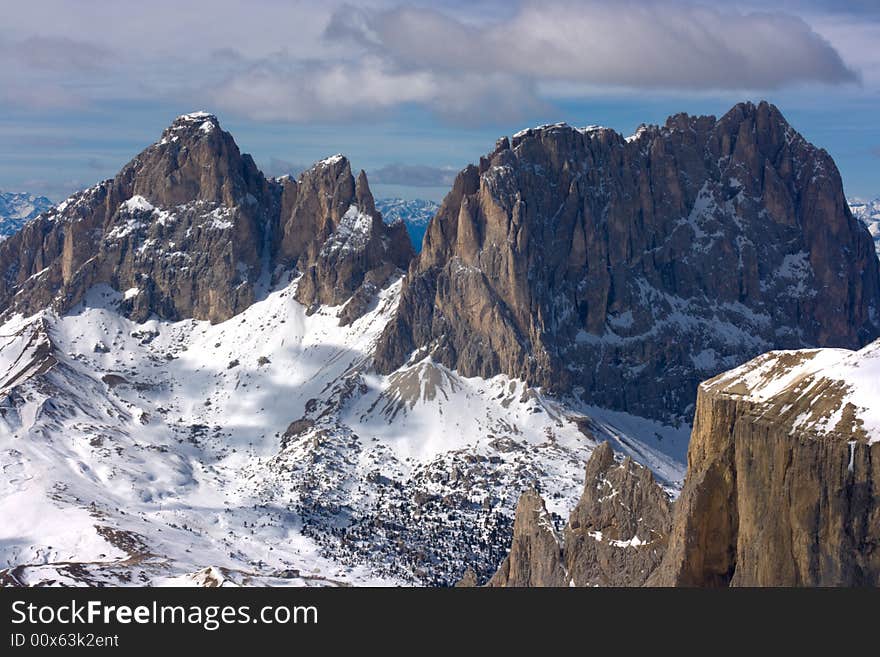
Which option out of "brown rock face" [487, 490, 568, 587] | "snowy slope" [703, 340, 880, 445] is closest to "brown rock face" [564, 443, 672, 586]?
"brown rock face" [487, 490, 568, 587]

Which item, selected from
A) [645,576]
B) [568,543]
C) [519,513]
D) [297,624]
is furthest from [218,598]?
[519,513]

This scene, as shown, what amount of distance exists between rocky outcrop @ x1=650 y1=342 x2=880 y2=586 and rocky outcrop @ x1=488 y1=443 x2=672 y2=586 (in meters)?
25.9

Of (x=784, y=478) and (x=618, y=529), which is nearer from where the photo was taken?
(x=784, y=478)

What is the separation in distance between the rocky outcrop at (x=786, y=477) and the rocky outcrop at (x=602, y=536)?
2591 centimetres

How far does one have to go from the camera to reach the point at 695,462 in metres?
85.8

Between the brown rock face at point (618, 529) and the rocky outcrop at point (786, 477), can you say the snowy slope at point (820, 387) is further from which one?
the brown rock face at point (618, 529)

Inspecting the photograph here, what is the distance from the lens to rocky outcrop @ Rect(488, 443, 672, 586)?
116188mm

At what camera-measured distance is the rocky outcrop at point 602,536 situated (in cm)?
11619

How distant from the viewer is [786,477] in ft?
241

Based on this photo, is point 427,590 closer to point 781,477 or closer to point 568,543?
point 781,477

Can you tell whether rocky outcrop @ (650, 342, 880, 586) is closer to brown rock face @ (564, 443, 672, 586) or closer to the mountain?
the mountain

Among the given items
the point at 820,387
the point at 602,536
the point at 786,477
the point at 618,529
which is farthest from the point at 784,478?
the point at 602,536

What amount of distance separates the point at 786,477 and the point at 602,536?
55.0m

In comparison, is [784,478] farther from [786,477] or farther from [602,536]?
[602,536]
